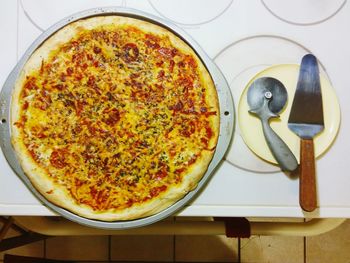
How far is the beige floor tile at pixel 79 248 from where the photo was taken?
4.61 feet

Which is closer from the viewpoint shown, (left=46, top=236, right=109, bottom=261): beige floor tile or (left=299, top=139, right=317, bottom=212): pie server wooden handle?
(left=299, top=139, right=317, bottom=212): pie server wooden handle

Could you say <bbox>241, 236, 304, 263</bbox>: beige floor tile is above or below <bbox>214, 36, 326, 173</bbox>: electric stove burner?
below

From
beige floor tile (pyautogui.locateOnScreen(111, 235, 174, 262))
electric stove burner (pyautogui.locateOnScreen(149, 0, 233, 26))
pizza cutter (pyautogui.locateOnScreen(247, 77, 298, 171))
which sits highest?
electric stove burner (pyautogui.locateOnScreen(149, 0, 233, 26))

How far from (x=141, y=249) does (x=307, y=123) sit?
2.68ft

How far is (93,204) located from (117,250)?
63 centimetres

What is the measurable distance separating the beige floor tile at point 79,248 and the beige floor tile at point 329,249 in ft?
2.37

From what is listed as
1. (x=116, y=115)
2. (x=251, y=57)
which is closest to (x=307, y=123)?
(x=251, y=57)

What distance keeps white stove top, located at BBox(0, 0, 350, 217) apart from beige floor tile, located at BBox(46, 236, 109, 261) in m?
0.59

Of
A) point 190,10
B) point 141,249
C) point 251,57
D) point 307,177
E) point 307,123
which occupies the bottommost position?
point 141,249

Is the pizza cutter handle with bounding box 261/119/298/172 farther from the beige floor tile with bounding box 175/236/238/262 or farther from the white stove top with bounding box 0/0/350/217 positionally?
the beige floor tile with bounding box 175/236/238/262

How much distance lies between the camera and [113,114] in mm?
850

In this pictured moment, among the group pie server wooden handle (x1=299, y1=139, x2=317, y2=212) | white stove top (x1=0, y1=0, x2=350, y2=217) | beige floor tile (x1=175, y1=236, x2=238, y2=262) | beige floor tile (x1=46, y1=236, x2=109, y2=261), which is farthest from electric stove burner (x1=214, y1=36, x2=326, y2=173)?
beige floor tile (x1=46, y1=236, x2=109, y2=261)

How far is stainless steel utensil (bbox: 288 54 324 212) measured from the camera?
81 centimetres

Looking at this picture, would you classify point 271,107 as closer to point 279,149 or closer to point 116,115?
point 279,149
